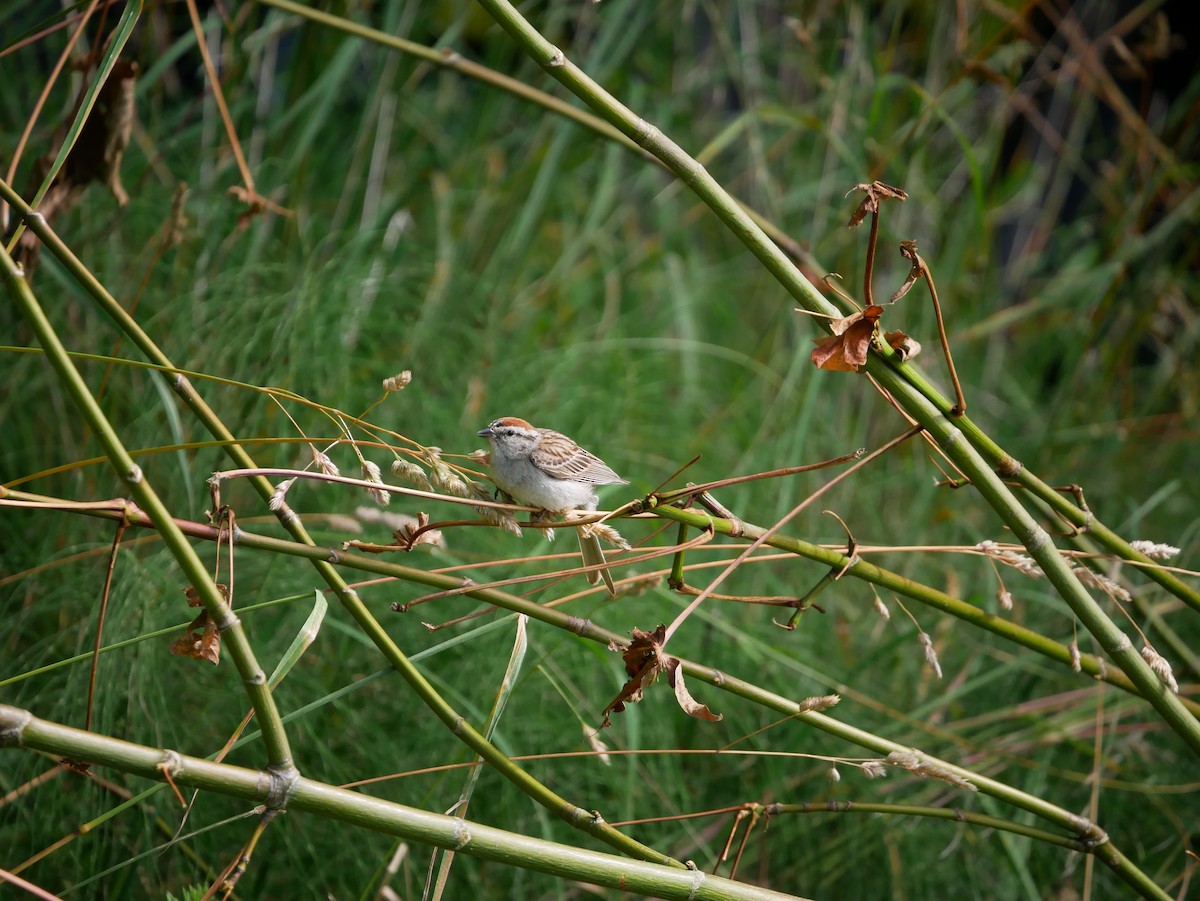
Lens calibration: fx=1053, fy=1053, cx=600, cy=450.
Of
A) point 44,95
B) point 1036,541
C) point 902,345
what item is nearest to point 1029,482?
point 1036,541

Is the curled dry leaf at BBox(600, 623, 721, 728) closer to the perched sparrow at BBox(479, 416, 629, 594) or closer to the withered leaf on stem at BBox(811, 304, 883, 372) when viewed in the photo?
the withered leaf on stem at BBox(811, 304, 883, 372)

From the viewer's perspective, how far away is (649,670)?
1.16 metres

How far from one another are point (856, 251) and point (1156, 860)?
1880 millimetres

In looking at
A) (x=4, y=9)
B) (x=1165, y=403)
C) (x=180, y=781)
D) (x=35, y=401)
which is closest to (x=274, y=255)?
(x=35, y=401)

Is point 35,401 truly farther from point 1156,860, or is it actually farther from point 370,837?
point 1156,860

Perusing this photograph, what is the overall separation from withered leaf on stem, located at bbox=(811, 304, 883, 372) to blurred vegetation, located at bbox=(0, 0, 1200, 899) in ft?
1.78

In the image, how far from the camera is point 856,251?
331 centimetres

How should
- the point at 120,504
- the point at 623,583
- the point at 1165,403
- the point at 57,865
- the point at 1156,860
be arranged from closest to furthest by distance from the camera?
the point at 120,504 → the point at 623,583 → the point at 57,865 → the point at 1156,860 → the point at 1165,403

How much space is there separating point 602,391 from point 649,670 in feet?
6.39

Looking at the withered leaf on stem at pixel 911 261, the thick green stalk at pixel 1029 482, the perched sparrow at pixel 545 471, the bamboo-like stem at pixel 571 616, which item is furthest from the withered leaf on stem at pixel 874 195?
the perched sparrow at pixel 545 471

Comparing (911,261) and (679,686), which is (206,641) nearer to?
(679,686)

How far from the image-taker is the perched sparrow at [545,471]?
1.83 metres

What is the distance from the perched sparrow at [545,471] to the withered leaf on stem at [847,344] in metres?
0.61

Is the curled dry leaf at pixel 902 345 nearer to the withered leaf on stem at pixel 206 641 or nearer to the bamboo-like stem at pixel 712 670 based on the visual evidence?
the bamboo-like stem at pixel 712 670
